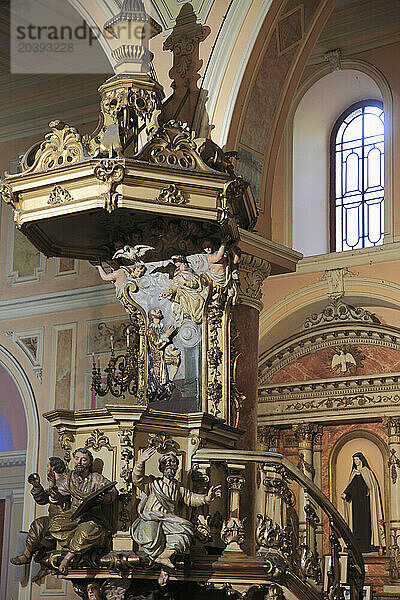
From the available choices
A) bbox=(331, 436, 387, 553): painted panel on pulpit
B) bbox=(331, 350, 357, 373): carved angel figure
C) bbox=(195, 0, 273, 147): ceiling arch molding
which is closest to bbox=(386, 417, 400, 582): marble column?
bbox=(331, 436, 387, 553): painted panel on pulpit

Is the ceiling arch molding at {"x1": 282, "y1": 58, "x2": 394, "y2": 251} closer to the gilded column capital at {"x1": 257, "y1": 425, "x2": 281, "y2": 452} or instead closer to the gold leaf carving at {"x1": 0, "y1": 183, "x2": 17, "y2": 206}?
the gilded column capital at {"x1": 257, "y1": 425, "x2": 281, "y2": 452}

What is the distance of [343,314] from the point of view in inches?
527

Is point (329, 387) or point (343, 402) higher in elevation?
point (329, 387)

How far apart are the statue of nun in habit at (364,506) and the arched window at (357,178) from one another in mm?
2910

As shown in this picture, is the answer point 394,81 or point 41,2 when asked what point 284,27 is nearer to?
point 41,2

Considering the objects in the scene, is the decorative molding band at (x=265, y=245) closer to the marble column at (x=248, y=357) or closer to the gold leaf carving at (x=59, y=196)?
the marble column at (x=248, y=357)

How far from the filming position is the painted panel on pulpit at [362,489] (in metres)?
12.9

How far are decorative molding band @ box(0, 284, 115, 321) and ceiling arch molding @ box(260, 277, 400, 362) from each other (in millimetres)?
2962

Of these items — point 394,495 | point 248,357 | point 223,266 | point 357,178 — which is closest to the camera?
point 223,266

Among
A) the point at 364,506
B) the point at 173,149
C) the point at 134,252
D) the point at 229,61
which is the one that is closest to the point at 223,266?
the point at 134,252

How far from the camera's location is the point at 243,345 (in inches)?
305

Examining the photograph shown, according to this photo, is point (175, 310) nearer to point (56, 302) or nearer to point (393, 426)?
point (56, 302)

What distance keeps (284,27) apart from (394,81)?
5.53 metres

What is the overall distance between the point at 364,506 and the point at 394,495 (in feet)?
1.55
